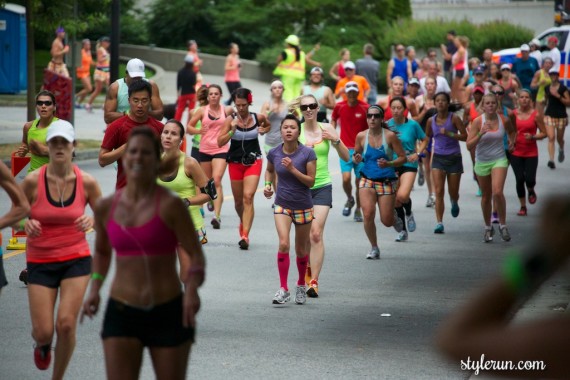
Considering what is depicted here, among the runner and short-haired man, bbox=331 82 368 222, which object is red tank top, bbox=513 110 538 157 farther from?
the runner

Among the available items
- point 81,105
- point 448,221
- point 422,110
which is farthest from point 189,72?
point 448,221

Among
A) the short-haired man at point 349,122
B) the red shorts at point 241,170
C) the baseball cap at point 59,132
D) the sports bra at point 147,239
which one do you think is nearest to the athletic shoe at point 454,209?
the short-haired man at point 349,122

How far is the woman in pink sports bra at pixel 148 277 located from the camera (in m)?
5.52

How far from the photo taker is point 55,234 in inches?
288

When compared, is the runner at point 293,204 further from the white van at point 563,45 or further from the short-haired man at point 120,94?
the white van at point 563,45

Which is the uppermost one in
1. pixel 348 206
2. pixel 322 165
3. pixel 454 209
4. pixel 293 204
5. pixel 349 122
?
pixel 322 165

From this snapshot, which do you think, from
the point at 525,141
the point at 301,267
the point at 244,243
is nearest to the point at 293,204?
the point at 301,267

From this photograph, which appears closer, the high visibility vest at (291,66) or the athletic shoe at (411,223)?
the athletic shoe at (411,223)

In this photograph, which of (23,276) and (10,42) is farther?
→ (10,42)

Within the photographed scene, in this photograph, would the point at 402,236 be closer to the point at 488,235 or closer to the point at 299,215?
the point at 488,235

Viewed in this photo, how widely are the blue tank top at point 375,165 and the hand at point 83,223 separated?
624 centimetres

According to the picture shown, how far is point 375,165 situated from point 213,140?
2571mm

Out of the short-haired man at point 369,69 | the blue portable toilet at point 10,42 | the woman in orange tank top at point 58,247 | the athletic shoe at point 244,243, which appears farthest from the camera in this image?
the blue portable toilet at point 10,42

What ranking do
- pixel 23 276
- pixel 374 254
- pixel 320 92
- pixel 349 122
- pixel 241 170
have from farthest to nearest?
pixel 320 92, pixel 349 122, pixel 241 170, pixel 374 254, pixel 23 276
